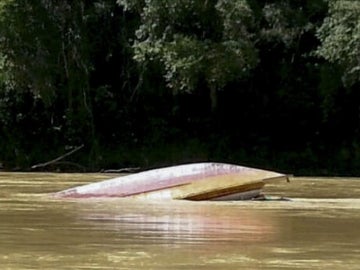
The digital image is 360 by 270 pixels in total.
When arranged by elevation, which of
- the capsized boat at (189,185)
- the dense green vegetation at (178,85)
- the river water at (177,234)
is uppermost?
the dense green vegetation at (178,85)

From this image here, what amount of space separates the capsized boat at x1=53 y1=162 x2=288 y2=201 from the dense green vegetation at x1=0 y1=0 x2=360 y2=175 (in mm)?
13241

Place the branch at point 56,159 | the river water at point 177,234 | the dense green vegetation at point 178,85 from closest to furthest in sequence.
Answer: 1. the river water at point 177,234
2. the dense green vegetation at point 178,85
3. the branch at point 56,159

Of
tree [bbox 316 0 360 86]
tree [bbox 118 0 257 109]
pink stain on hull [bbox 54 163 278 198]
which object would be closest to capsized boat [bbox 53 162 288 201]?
pink stain on hull [bbox 54 163 278 198]

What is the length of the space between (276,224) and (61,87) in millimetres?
21141

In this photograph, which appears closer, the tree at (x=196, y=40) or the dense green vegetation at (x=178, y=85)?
the tree at (x=196, y=40)

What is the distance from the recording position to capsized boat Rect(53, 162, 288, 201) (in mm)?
11883

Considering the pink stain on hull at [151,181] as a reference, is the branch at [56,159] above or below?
above

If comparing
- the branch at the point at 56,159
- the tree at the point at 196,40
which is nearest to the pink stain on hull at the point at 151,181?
the tree at the point at 196,40

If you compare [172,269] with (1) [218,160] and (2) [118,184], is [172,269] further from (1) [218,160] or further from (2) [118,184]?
(1) [218,160]

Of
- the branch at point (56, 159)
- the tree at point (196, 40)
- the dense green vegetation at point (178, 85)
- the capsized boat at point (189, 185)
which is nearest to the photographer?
the capsized boat at point (189, 185)

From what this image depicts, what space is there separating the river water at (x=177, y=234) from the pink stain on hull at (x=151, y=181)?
44 cm

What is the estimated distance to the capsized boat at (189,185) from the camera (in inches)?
468

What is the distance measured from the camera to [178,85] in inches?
1045

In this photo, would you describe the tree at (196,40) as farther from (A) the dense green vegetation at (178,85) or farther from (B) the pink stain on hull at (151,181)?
(B) the pink stain on hull at (151,181)
